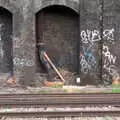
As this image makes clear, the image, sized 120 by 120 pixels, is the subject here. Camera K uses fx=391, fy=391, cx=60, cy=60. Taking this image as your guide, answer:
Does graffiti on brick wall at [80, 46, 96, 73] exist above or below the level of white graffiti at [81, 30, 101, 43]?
below

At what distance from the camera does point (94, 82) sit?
18938 mm

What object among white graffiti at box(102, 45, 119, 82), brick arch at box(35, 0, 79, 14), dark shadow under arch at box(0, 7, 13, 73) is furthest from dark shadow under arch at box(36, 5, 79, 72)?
white graffiti at box(102, 45, 119, 82)

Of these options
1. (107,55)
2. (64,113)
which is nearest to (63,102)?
(64,113)

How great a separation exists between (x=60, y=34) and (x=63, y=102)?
674cm

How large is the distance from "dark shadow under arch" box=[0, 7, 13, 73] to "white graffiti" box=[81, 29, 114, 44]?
12.6 feet

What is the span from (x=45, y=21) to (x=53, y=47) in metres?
1.39

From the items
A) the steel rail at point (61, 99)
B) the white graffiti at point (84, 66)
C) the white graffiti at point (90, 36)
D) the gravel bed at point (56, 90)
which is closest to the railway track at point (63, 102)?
the steel rail at point (61, 99)

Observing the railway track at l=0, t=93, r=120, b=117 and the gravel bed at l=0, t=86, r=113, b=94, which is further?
the gravel bed at l=0, t=86, r=113, b=94

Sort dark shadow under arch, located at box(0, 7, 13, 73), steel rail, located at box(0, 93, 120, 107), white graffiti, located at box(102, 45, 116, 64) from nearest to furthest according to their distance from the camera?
steel rail, located at box(0, 93, 120, 107) → white graffiti, located at box(102, 45, 116, 64) → dark shadow under arch, located at box(0, 7, 13, 73)

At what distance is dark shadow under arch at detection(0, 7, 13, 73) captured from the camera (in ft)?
65.3

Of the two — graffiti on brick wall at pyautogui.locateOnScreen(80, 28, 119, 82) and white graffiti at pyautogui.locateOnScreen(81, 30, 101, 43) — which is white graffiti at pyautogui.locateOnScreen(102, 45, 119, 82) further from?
white graffiti at pyautogui.locateOnScreen(81, 30, 101, 43)

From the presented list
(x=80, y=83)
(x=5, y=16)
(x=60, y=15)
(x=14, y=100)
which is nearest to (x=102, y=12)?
(x=60, y=15)

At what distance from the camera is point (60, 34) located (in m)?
19.9

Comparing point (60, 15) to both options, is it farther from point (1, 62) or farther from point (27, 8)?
point (1, 62)
